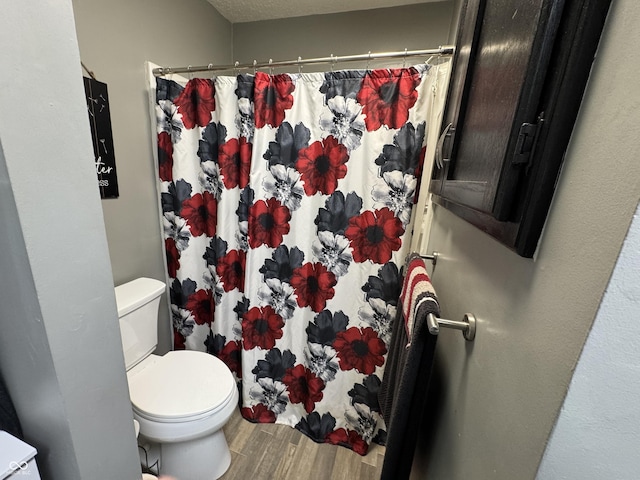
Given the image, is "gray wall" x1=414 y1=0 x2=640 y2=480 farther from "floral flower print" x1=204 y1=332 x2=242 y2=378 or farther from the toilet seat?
"floral flower print" x1=204 y1=332 x2=242 y2=378

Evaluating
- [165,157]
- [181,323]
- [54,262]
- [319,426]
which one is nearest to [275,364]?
[319,426]

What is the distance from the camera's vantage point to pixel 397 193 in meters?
1.26

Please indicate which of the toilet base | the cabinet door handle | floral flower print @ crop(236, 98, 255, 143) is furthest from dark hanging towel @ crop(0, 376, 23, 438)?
the cabinet door handle

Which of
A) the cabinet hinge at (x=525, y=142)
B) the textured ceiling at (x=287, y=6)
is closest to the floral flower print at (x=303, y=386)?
the cabinet hinge at (x=525, y=142)

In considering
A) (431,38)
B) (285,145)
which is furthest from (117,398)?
(431,38)

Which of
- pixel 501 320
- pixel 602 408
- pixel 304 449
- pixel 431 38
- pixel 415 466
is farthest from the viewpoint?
pixel 431 38

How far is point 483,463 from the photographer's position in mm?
457

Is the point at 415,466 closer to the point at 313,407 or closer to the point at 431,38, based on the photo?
the point at 313,407

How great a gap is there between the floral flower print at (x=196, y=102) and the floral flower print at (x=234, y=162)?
0.20m

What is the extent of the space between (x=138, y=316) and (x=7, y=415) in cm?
63

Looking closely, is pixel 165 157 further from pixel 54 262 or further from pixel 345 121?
pixel 54 262

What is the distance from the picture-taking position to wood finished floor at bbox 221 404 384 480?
1.36 meters

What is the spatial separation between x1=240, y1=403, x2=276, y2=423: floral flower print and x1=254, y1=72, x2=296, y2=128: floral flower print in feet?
5.37

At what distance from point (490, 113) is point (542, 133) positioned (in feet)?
0.58
